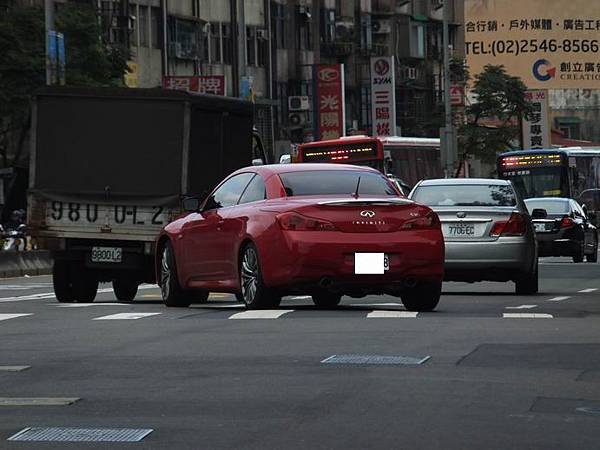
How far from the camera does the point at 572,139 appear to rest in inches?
5886

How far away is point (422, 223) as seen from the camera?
61.7ft

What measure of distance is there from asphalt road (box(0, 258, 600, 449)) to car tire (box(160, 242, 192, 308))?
177cm

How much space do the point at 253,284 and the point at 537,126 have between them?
89.4 m

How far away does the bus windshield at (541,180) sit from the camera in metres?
67.2

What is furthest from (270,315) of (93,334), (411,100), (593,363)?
(411,100)

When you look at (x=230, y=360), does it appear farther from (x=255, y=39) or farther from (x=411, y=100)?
(x=411, y=100)

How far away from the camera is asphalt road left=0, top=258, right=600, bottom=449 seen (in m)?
9.54

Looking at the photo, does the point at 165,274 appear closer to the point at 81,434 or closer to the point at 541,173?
the point at 81,434

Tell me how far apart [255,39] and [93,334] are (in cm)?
6732

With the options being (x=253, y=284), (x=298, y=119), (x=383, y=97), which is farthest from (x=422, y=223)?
(x=383, y=97)

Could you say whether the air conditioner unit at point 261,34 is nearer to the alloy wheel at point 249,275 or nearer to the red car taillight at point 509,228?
the red car taillight at point 509,228

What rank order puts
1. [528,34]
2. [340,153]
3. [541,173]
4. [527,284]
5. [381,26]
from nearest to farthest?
[527,284]
[340,153]
[541,173]
[381,26]
[528,34]

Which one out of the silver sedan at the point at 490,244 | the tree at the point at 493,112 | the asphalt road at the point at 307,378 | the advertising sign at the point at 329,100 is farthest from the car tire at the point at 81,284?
the tree at the point at 493,112

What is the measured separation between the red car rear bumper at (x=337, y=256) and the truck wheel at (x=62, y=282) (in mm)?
5824
